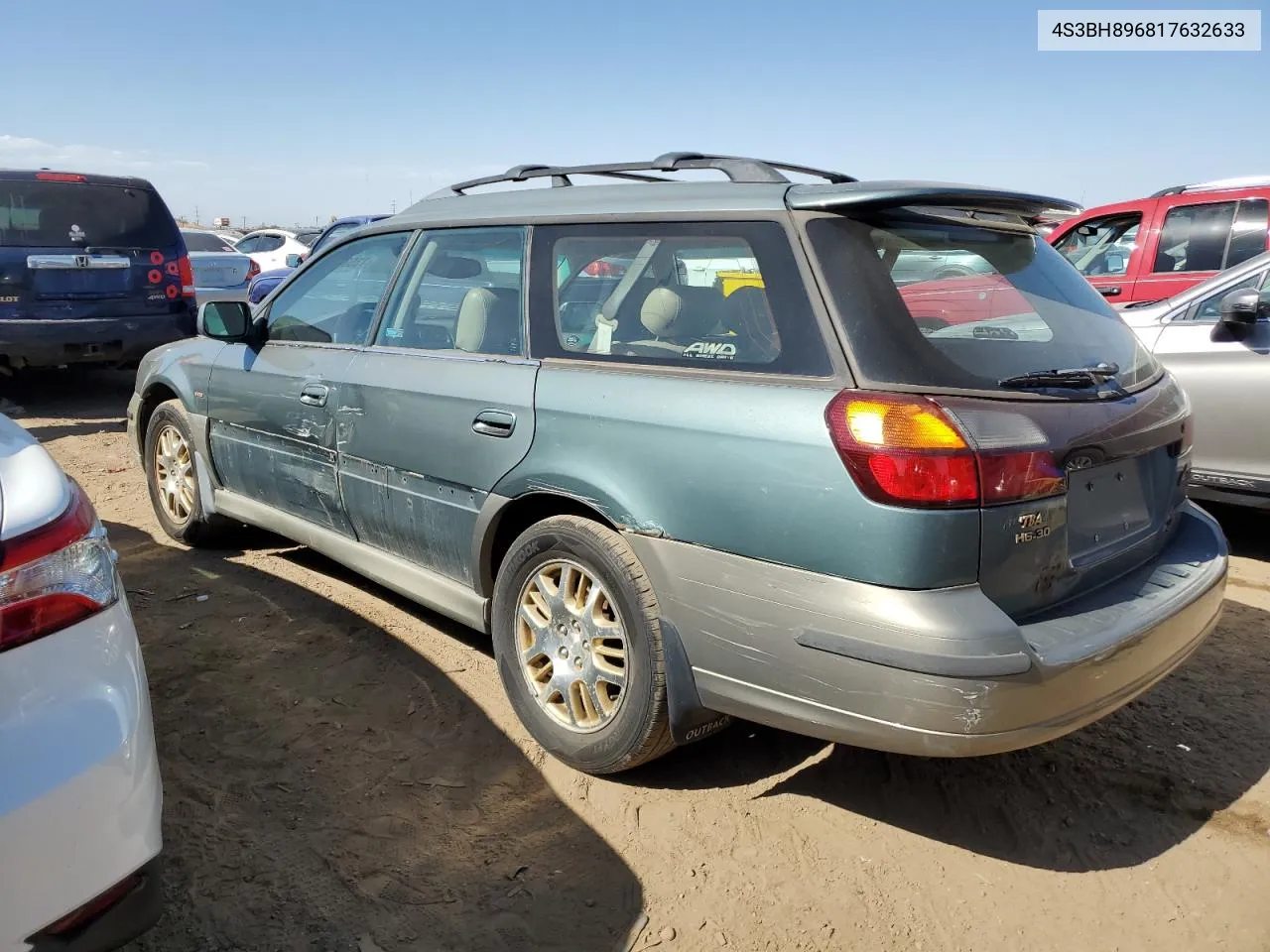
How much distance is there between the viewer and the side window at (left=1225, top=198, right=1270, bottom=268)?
23.3ft

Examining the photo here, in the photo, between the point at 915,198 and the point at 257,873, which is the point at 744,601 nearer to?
the point at 915,198

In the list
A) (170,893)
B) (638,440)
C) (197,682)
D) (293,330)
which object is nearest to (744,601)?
(638,440)

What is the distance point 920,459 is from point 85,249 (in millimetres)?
8055

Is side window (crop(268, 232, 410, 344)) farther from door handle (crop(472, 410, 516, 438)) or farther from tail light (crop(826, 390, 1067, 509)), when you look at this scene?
tail light (crop(826, 390, 1067, 509))

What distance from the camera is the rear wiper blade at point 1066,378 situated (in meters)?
2.40

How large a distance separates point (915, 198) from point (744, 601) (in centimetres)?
112

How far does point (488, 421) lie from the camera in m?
3.06

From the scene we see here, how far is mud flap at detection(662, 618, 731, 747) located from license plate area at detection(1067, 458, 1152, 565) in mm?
1018

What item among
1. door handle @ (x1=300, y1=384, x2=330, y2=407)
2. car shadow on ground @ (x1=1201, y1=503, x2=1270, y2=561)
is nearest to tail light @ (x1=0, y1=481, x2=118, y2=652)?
door handle @ (x1=300, y1=384, x2=330, y2=407)

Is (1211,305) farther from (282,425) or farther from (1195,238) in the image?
(282,425)

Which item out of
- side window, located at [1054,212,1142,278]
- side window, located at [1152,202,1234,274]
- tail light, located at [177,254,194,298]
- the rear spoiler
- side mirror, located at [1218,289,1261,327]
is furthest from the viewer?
tail light, located at [177,254,194,298]

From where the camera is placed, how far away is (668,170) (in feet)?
10.5

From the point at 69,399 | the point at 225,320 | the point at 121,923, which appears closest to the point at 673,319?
the point at 121,923

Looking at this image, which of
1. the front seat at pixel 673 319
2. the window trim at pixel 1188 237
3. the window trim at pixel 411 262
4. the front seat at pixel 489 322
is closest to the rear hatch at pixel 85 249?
the window trim at pixel 411 262
